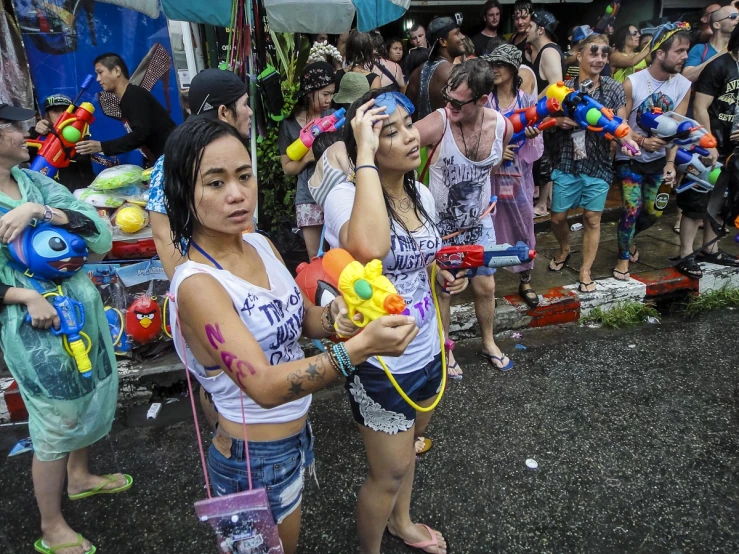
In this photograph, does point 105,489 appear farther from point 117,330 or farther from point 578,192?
point 578,192

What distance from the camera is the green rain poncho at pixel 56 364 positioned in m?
2.16

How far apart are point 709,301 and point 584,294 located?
120 centimetres

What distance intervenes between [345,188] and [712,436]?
264cm

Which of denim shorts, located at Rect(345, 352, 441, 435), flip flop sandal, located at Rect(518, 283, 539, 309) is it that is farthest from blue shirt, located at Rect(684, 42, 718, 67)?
denim shorts, located at Rect(345, 352, 441, 435)

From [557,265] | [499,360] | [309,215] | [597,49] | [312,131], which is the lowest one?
[499,360]

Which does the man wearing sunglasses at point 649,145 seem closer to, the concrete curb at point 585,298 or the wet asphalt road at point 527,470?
the concrete curb at point 585,298

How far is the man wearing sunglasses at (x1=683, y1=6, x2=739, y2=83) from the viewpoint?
5.40 meters

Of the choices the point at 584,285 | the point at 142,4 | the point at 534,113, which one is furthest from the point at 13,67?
the point at 584,285

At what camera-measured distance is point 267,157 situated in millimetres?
4719

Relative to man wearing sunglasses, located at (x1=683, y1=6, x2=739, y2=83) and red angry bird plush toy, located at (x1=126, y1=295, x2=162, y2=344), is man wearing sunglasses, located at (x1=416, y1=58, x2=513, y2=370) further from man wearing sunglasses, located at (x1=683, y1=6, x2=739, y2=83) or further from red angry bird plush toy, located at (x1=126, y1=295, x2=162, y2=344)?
man wearing sunglasses, located at (x1=683, y1=6, x2=739, y2=83)

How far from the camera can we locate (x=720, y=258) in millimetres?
4984

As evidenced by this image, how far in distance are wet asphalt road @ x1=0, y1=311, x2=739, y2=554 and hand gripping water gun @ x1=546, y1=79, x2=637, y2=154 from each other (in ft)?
5.41

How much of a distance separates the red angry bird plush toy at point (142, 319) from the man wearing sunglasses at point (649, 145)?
13.1ft

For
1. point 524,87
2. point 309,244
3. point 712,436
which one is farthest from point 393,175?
point 524,87
